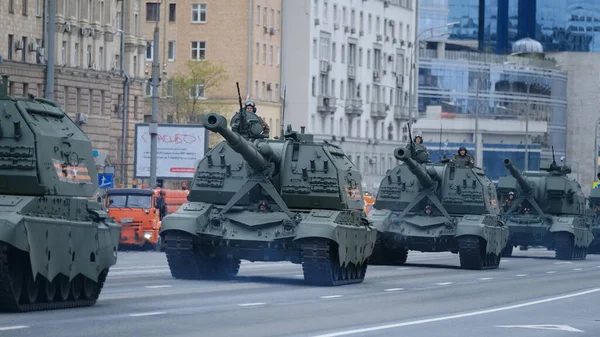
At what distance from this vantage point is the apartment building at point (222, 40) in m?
94.4

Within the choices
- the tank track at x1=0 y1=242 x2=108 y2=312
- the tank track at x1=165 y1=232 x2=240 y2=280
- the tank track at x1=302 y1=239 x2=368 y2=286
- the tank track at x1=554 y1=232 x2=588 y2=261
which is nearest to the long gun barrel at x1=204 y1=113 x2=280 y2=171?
the tank track at x1=165 y1=232 x2=240 y2=280

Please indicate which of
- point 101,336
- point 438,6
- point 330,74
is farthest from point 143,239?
point 438,6

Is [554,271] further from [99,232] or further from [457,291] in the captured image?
[99,232]

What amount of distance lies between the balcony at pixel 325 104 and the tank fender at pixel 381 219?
59.9m

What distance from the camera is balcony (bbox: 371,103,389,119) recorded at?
109250 millimetres

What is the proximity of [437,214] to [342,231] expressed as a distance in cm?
1060

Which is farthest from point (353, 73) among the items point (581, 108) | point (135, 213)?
point (135, 213)

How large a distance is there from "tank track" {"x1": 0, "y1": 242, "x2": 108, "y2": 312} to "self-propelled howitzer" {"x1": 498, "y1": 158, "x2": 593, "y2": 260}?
27.0 meters

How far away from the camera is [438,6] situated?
148 metres

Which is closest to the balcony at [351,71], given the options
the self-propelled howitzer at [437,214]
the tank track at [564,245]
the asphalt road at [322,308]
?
the tank track at [564,245]

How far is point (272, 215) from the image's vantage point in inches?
1152

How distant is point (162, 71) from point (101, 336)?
75.8 metres

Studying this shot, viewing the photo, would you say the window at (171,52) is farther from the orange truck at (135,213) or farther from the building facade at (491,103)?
the orange truck at (135,213)

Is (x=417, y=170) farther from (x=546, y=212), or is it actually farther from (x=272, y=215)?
(x=546, y=212)
